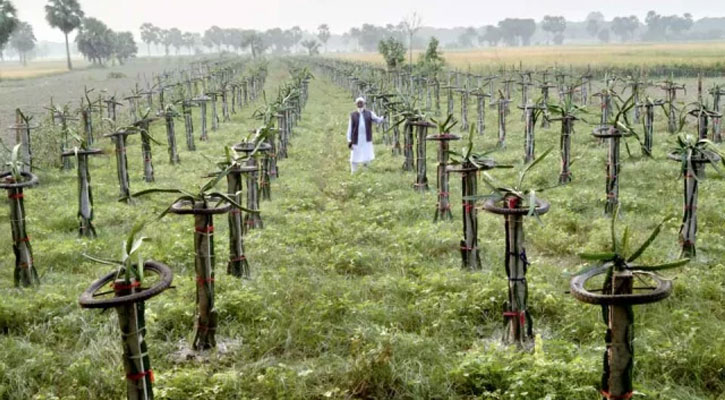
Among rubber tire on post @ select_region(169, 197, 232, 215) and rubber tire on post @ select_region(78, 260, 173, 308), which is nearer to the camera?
rubber tire on post @ select_region(78, 260, 173, 308)

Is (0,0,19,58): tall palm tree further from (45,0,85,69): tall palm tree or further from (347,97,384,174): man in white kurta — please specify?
(347,97,384,174): man in white kurta

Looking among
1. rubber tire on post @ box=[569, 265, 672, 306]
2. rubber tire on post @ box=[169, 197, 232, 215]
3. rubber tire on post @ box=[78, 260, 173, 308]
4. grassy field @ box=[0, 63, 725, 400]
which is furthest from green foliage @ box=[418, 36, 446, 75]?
rubber tire on post @ box=[569, 265, 672, 306]

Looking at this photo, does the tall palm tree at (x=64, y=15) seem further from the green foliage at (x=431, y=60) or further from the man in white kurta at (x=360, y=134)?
the man in white kurta at (x=360, y=134)

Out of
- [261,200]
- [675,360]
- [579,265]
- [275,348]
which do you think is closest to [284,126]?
[261,200]

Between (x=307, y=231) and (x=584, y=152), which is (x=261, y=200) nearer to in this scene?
(x=307, y=231)

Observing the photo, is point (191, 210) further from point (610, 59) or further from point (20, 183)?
point (610, 59)

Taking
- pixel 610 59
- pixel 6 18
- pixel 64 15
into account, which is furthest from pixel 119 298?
pixel 64 15

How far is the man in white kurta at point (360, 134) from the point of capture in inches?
548

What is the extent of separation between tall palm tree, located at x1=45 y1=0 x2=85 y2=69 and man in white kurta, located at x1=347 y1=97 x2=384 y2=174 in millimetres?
63030

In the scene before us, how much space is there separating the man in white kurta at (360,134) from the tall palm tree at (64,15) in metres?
63.0

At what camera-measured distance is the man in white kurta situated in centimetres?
1391

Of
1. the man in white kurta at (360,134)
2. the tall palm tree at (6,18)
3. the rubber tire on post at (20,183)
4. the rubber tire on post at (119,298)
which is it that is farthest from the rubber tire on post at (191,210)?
the tall palm tree at (6,18)

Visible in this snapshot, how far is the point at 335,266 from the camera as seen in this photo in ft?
26.6

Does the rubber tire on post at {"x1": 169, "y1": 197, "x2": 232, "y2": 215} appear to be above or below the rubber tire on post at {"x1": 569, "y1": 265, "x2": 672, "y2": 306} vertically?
Result: above
